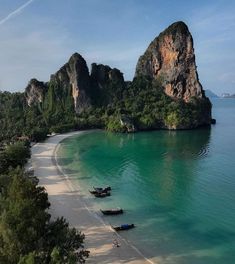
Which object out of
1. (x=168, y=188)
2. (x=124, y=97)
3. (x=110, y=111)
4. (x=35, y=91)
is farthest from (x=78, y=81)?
(x=168, y=188)

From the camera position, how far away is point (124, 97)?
154 meters

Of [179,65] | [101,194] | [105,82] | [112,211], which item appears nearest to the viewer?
[112,211]

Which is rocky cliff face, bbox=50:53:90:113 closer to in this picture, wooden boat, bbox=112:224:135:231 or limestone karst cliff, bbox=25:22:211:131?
limestone karst cliff, bbox=25:22:211:131

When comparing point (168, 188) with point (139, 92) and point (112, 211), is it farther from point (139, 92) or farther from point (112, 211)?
point (139, 92)

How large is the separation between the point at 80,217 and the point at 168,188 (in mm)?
17449

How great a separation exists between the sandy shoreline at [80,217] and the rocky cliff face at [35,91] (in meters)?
83.8

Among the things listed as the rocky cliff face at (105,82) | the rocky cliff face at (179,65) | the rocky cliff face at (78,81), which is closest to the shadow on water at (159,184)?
the rocky cliff face at (179,65)

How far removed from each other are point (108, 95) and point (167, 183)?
→ 97.5 meters

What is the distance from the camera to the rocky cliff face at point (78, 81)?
495ft

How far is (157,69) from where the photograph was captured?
159 meters

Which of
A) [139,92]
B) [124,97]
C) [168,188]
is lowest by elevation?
[168,188]

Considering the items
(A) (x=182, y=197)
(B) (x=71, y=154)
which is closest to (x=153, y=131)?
(B) (x=71, y=154)

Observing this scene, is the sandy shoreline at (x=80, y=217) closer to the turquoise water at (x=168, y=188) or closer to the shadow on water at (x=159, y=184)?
the turquoise water at (x=168, y=188)

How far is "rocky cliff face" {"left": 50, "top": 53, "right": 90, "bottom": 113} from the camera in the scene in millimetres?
151000
